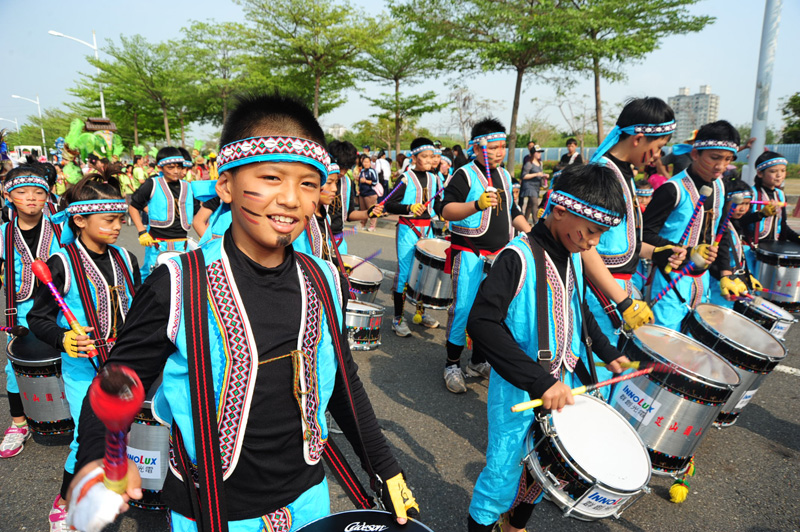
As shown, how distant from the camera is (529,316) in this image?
2.15 metres

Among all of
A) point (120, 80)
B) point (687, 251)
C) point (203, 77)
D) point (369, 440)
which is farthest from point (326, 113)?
point (369, 440)

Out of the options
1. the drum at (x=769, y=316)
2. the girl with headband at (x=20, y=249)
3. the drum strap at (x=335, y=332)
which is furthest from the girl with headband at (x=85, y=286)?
the drum at (x=769, y=316)

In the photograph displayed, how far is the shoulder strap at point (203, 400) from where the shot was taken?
1250 millimetres

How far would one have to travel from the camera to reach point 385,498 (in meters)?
1.52

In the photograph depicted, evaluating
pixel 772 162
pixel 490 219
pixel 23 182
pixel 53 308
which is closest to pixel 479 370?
pixel 490 219

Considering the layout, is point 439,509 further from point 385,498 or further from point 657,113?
point 657,113

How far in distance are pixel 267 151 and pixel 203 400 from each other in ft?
2.15

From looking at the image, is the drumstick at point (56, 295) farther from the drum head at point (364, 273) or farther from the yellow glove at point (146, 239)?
the yellow glove at point (146, 239)

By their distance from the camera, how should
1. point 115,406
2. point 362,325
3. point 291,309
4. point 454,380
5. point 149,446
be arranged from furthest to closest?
point 454,380 < point 362,325 < point 149,446 < point 291,309 < point 115,406

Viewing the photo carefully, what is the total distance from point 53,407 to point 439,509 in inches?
99.3

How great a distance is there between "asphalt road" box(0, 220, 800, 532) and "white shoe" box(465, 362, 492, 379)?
0.08 meters

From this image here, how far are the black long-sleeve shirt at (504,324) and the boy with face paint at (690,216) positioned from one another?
188cm

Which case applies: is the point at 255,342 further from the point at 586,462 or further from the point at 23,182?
the point at 23,182

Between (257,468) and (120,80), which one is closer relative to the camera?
(257,468)
